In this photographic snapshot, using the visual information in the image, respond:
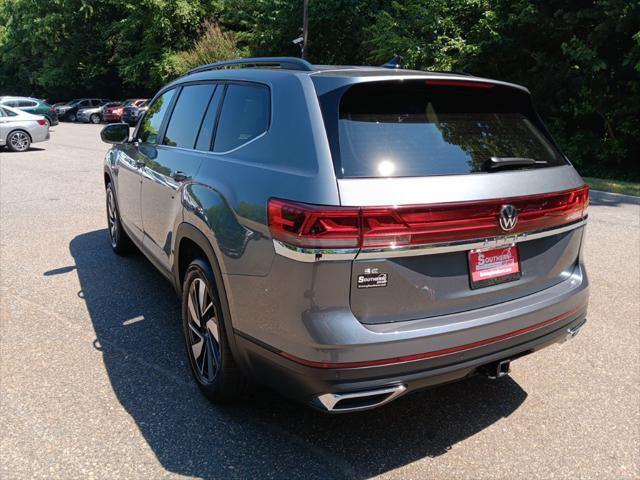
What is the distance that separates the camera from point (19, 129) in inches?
677

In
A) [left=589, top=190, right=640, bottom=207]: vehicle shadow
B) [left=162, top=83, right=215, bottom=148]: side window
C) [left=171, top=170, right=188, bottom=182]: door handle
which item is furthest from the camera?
[left=589, top=190, right=640, bottom=207]: vehicle shadow

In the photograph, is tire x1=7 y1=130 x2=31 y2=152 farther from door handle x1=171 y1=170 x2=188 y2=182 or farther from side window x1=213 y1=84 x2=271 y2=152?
side window x1=213 y1=84 x2=271 y2=152

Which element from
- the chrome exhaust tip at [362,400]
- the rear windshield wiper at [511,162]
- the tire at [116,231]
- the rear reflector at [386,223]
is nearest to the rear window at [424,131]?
the rear windshield wiper at [511,162]

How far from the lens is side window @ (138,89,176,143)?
173 inches

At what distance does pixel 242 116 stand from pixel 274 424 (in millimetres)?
1653

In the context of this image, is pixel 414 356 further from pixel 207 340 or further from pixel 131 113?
pixel 131 113

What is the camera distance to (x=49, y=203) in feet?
28.6

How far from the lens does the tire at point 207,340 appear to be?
2838 millimetres

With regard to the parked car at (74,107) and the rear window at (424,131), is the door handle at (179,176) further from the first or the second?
the parked car at (74,107)

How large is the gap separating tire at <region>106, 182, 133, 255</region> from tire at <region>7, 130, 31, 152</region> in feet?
43.9

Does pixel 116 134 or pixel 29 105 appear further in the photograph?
pixel 29 105

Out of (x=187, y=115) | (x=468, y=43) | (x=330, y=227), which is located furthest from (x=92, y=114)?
(x=330, y=227)

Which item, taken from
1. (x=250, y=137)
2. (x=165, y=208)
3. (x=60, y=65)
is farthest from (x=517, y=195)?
(x=60, y=65)

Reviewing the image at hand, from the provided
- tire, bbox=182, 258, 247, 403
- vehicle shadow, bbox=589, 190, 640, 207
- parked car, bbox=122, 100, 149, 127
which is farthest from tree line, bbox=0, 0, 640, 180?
tire, bbox=182, 258, 247, 403
